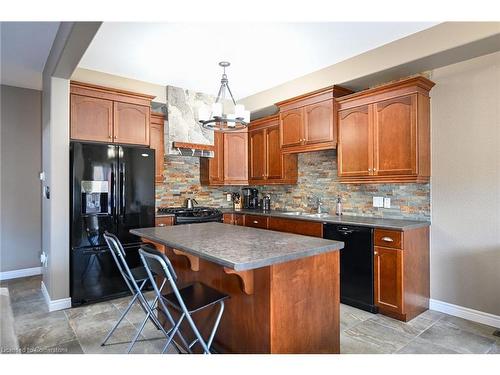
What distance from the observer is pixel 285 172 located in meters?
4.54

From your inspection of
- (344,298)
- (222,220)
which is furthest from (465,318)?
(222,220)

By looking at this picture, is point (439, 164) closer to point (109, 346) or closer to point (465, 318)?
point (465, 318)

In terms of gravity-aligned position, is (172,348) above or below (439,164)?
below

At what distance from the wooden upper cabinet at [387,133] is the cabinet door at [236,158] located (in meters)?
1.93

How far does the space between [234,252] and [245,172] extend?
345cm

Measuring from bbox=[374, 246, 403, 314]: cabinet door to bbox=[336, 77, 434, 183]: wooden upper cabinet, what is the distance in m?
0.76

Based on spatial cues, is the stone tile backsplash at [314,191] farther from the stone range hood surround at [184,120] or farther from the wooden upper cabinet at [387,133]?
the stone range hood surround at [184,120]

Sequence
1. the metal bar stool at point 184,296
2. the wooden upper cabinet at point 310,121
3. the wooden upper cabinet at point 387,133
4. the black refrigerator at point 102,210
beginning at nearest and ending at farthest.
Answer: the metal bar stool at point 184,296 → the wooden upper cabinet at point 387,133 → the black refrigerator at point 102,210 → the wooden upper cabinet at point 310,121

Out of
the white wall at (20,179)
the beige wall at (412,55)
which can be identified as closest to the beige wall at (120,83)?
the white wall at (20,179)

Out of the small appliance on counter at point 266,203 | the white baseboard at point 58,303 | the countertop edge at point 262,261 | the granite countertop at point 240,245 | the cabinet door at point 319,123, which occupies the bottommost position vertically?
the white baseboard at point 58,303

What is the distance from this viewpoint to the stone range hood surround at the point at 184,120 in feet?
14.3

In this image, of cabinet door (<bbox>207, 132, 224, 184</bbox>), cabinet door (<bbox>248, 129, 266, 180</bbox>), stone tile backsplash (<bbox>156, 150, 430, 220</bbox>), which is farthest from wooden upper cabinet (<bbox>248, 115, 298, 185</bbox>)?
cabinet door (<bbox>207, 132, 224, 184</bbox>)

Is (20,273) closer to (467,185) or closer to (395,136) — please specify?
(395,136)

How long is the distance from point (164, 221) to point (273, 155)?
1.87 meters
